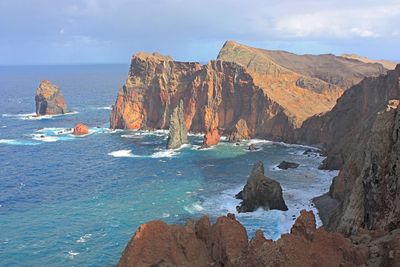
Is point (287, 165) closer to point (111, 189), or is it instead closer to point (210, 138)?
point (210, 138)

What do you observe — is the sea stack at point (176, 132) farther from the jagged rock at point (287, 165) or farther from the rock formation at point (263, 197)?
the rock formation at point (263, 197)

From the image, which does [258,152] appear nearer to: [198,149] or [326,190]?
[198,149]

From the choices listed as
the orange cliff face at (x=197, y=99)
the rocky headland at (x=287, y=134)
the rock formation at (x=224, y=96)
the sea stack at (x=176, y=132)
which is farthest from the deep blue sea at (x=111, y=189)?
the orange cliff face at (x=197, y=99)

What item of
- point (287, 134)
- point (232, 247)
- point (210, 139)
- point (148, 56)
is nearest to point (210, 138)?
point (210, 139)

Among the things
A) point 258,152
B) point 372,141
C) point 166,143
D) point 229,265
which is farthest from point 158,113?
point 229,265

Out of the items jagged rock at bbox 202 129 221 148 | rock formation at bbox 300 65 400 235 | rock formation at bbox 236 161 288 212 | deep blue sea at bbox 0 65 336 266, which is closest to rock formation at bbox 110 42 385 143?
jagged rock at bbox 202 129 221 148
